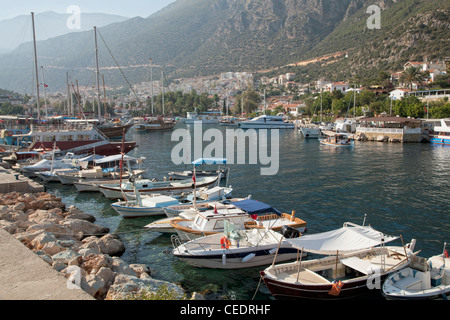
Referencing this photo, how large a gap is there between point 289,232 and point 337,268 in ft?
9.96

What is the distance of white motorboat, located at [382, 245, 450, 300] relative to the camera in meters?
11.7

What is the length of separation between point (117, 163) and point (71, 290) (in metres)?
30.4

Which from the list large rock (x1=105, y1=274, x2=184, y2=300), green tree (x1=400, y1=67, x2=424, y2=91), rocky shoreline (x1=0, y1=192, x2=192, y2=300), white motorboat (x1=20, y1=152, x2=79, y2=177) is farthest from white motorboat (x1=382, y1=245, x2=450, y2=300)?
green tree (x1=400, y1=67, x2=424, y2=91)

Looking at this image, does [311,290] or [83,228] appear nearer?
[311,290]

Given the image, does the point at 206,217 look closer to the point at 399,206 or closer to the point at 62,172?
the point at 399,206

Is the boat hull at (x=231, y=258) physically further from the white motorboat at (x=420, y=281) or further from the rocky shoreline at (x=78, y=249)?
the white motorboat at (x=420, y=281)

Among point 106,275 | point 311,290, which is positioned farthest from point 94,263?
point 311,290

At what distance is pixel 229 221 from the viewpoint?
16.8 m

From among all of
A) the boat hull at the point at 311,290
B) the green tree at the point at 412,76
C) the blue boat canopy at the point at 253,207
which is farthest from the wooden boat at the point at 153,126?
the boat hull at the point at 311,290

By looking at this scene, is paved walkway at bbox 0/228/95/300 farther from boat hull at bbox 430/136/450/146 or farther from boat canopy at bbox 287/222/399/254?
boat hull at bbox 430/136/450/146

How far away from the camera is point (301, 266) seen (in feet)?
43.0

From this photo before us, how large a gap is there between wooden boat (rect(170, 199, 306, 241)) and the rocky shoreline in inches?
113

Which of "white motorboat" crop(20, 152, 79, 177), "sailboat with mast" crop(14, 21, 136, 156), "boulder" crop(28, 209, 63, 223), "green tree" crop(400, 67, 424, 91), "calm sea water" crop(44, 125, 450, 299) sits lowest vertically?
"calm sea water" crop(44, 125, 450, 299)

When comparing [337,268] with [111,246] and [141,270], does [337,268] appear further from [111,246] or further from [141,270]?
[111,246]
